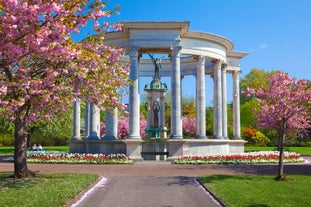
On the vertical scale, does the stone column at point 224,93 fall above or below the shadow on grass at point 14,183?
above

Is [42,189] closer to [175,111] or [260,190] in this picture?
[260,190]

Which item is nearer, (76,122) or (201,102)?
(201,102)

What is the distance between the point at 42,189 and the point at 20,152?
4400 millimetres

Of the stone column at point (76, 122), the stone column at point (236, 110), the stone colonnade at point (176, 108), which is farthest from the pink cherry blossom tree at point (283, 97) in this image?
the stone column at point (76, 122)

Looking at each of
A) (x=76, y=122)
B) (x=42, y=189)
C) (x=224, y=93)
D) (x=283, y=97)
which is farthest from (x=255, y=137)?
(x=42, y=189)

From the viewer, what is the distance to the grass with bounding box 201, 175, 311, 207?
41.9 ft

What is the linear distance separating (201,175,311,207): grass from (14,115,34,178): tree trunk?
9.14m

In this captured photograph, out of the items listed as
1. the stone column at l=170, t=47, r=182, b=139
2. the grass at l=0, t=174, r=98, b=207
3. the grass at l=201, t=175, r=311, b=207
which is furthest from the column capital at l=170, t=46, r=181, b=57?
the grass at l=0, t=174, r=98, b=207

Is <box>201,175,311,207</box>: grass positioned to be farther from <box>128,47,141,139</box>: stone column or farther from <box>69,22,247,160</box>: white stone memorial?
<box>128,47,141,139</box>: stone column

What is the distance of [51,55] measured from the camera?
1219cm

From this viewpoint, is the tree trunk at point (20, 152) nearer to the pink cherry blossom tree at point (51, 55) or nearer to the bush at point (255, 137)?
the pink cherry blossom tree at point (51, 55)

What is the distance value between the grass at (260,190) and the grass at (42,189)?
573 centimetres

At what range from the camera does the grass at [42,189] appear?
41.6ft

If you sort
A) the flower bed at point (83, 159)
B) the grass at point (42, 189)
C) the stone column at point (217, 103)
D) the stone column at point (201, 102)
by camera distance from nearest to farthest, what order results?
the grass at point (42, 189) → the flower bed at point (83, 159) → the stone column at point (201, 102) → the stone column at point (217, 103)
